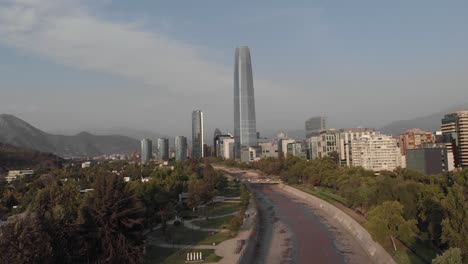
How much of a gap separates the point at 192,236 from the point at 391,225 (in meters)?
11.6

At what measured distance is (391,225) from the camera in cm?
2355

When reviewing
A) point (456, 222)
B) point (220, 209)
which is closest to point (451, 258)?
point (456, 222)

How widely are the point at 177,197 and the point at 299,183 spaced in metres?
30.3

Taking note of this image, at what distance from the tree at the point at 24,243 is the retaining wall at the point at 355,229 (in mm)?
15565

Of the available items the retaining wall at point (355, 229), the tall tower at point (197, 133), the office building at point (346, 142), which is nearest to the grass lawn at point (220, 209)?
the retaining wall at point (355, 229)

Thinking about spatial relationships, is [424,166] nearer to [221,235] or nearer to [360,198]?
[360,198]

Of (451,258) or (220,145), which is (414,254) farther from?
(220,145)

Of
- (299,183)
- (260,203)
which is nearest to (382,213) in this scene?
(260,203)

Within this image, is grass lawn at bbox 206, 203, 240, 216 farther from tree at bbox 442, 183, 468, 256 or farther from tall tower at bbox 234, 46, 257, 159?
tall tower at bbox 234, 46, 257, 159

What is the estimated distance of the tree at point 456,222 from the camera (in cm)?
1858

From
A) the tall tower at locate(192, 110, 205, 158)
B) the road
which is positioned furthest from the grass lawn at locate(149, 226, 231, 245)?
the tall tower at locate(192, 110, 205, 158)

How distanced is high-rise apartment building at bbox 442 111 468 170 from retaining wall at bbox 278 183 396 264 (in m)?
25.0

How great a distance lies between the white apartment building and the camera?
69125 millimetres

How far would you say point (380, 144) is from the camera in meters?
70.1
